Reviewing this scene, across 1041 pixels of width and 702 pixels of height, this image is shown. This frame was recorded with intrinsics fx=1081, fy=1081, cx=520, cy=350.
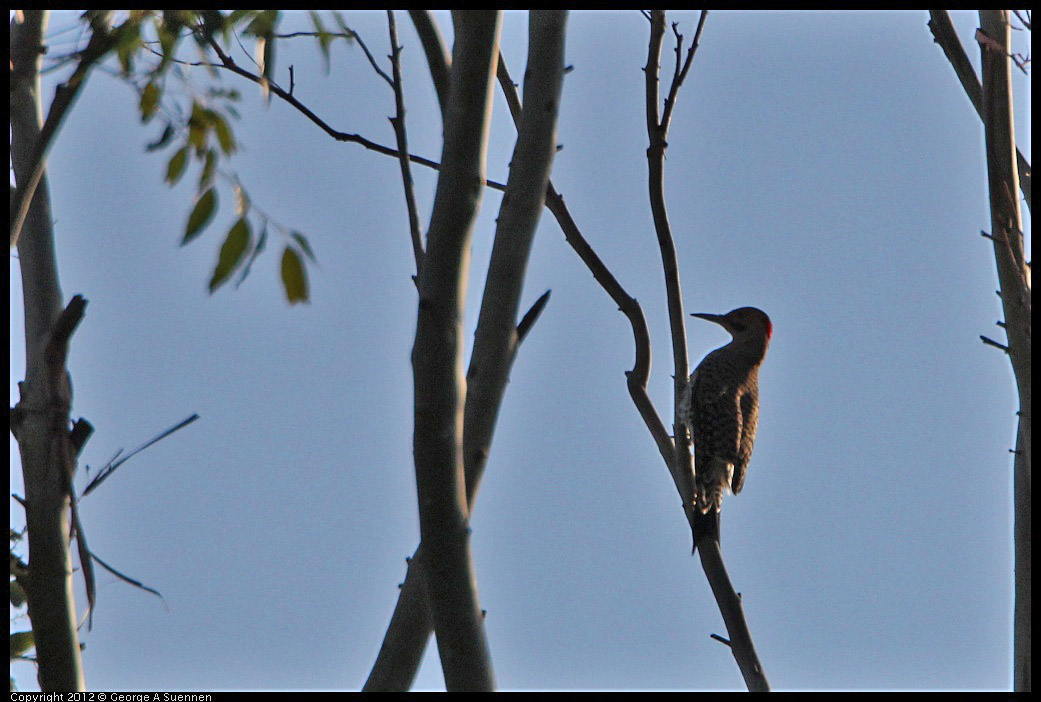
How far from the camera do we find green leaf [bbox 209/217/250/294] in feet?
6.95

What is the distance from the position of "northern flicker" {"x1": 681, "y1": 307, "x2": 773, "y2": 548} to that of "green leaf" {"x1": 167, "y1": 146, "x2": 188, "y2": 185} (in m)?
4.61

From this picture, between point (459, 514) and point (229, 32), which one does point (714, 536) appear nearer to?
point (459, 514)

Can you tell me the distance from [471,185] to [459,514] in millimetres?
834

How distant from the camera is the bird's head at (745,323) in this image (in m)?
9.71

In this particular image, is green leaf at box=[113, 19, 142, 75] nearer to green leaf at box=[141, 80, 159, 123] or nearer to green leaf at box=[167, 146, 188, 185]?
green leaf at box=[141, 80, 159, 123]

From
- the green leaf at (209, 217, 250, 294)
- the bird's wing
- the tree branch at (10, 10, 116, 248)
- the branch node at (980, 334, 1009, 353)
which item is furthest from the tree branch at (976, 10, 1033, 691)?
the bird's wing

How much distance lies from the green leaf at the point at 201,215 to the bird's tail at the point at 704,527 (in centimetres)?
313

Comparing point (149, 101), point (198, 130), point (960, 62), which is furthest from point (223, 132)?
point (960, 62)

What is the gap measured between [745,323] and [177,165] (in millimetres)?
8055

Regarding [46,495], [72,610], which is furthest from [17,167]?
[72,610]

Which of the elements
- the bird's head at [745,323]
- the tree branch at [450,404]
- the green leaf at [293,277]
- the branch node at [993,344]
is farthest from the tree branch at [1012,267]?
the bird's head at [745,323]

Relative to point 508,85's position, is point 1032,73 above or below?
below

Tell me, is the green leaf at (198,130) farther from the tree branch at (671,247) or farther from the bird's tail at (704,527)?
the bird's tail at (704,527)
